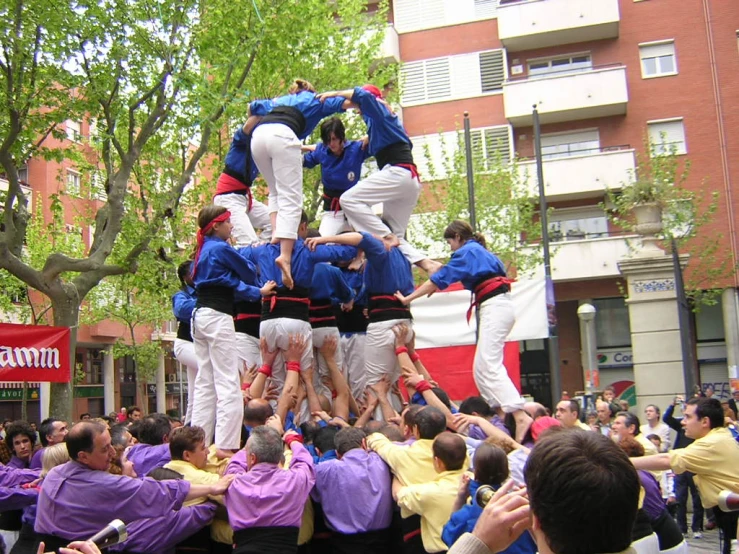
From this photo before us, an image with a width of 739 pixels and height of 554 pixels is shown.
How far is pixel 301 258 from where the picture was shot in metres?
8.32

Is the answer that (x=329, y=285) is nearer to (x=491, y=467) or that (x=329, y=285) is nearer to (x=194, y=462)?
(x=194, y=462)

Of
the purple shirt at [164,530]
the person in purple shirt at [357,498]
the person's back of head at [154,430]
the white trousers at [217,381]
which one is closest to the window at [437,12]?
the white trousers at [217,381]

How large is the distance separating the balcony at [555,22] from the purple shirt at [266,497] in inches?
1113

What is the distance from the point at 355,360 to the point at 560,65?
25503 millimetres

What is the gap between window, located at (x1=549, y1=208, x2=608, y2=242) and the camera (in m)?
30.2

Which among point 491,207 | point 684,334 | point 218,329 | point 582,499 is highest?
point 491,207

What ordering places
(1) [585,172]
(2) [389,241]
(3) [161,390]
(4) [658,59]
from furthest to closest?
1. (3) [161,390]
2. (4) [658,59]
3. (1) [585,172]
4. (2) [389,241]

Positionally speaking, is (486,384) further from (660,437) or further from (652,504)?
(660,437)

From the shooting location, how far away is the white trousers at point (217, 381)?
720 cm

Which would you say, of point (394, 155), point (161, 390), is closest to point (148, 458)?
point (394, 155)

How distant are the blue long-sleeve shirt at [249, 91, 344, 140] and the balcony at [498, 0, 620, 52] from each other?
2453 cm

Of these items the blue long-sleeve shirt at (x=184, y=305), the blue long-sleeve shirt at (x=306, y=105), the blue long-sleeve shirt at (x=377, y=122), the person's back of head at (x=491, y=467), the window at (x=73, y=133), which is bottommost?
the person's back of head at (x=491, y=467)

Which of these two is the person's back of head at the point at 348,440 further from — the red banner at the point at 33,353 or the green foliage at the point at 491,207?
the green foliage at the point at 491,207

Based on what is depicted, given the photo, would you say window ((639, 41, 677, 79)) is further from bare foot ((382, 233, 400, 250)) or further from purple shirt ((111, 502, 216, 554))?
purple shirt ((111, 502, 216, 554))
